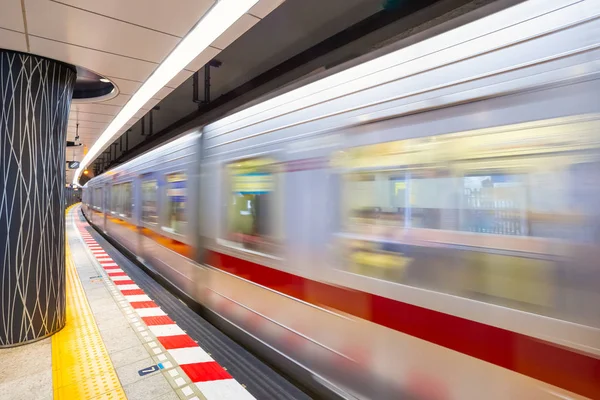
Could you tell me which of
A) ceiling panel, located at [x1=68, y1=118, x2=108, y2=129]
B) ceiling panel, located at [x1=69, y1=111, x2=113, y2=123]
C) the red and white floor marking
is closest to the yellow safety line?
the red and white floor marking

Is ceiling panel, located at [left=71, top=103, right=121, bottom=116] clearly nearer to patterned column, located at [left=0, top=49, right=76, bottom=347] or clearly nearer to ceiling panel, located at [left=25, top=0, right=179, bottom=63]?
patterned column, located at [left=0, top=49, right=76, bottom=347]

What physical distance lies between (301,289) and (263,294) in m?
0.54

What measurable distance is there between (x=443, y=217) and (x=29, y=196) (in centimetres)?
338

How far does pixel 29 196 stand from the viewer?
3.12 meters

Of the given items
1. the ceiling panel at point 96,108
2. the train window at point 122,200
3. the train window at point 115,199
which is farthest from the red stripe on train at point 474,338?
the train window at point 115,199

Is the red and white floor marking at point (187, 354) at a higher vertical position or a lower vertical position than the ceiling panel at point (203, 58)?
lower

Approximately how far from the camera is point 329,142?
2217 millimetres

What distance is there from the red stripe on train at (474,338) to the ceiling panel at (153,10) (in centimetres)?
194

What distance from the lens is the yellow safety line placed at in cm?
237

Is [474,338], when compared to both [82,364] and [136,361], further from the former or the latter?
[82,364]

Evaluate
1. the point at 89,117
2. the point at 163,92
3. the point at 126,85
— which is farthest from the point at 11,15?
the point at 89,117

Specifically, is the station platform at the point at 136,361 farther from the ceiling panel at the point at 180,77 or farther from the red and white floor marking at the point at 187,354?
the ceiling panel at the point at 180,77

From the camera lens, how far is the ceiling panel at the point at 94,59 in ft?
9.55

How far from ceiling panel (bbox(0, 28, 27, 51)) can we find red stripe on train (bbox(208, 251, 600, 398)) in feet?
9.21
